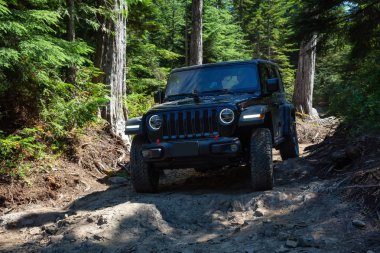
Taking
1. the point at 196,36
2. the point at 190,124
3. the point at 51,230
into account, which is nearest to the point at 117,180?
the point at 190,124

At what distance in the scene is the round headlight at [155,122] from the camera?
233 inches

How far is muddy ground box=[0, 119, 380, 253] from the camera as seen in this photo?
405 cm

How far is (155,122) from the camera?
596 cm

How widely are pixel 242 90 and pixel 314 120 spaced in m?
10.6

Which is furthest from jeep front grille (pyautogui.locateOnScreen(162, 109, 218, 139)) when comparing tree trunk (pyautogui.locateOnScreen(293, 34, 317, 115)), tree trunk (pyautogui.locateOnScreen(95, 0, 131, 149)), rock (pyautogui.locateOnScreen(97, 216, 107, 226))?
tree trunk (pyautogui.locateOnScreen(293, 34, 317, 115))

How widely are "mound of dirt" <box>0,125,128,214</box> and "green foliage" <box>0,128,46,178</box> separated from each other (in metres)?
0.17

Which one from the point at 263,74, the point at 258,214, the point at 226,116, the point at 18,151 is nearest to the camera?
the point at 258,214

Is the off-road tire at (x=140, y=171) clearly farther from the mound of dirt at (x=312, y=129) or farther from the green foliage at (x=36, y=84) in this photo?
the mound of dirt at (x=312, y=129)

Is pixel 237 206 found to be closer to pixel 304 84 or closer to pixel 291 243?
pixel 291 243

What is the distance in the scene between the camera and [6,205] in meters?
6.28

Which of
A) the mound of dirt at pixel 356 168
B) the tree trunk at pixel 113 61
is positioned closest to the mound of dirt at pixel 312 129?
the mound of dirt at pixel 356 168

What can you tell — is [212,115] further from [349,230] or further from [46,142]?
[46,142]

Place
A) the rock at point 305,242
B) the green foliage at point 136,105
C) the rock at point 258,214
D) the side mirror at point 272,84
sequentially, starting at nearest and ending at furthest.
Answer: the rock at point 305,242 < the rock at point 258,214 < the side mirror at point 272,84 < the green foliage at point 136,105

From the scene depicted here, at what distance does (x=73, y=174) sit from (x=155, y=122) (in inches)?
95.8
